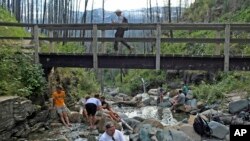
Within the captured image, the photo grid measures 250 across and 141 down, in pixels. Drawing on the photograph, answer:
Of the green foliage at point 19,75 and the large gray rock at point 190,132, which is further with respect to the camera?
the large gray rock at point 190,132

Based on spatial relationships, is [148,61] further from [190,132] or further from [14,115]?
[14,115]

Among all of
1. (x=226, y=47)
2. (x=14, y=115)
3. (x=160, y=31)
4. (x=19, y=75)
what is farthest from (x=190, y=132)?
(x=19, y=75)

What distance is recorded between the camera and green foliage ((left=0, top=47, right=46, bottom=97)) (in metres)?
12.7

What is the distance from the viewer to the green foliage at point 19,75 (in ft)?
41.7

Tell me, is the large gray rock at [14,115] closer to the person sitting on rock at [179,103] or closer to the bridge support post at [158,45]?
the bridge support post at [158,45]

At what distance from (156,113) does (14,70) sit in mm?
10311

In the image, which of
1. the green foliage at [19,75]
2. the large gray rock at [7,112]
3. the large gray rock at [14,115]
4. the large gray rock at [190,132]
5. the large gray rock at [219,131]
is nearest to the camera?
the large gray rock at [7,112]

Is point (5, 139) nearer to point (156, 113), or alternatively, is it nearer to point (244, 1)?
point (156, 113)

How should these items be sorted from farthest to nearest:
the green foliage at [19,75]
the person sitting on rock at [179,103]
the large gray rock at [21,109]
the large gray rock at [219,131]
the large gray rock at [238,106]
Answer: the person sitting on rock at [179,103]
the large gray rock at [238,106]
the large gray rock at [219,131]
the green foliage at [19,75]
the large gray rock at [21,109]

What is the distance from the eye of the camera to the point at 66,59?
49.8ft

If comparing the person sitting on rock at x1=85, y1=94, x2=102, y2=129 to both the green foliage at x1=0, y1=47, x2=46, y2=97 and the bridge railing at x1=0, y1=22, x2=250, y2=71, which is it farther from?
the green foliage at x1=0, y1=47, x2=46, y2=97

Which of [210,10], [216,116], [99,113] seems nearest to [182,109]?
[216,116]

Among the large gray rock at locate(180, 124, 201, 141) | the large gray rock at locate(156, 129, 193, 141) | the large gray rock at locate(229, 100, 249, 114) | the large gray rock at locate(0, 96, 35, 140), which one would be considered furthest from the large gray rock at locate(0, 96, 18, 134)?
the large gray rock at locate(229, 100, 249, 114)

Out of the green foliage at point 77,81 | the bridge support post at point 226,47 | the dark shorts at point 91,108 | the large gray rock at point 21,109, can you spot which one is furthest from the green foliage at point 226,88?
the large gray rock at point 21,109
